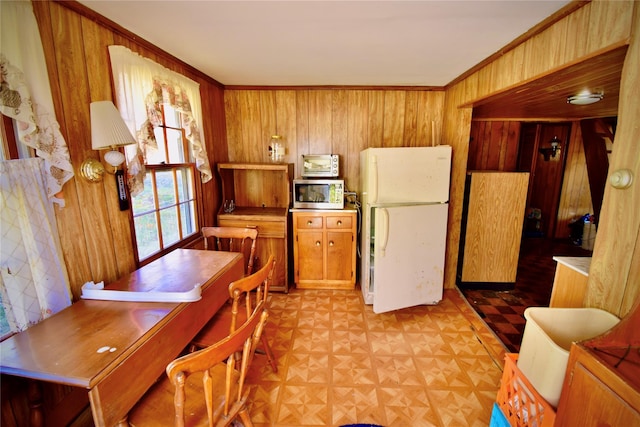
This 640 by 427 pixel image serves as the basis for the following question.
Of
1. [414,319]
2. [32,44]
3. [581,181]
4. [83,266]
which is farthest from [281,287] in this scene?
[581,181]

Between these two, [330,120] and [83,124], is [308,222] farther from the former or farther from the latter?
[83,124]

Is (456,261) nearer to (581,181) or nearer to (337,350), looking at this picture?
(337,350)

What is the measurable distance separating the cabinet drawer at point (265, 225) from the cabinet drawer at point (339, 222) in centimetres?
48

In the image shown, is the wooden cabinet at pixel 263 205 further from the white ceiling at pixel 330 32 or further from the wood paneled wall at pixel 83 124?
the wood paneled wall at pixel 83 124

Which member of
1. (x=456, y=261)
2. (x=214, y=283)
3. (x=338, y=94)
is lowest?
(x=456, y=261)

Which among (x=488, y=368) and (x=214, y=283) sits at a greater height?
(x=214, y=283)

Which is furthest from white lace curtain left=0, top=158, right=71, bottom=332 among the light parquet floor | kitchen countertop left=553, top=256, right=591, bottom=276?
kitchen countertop left=553, top=256, right=591, bottom=276

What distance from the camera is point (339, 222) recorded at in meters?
2.93

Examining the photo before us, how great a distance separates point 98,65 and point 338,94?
2.22 m

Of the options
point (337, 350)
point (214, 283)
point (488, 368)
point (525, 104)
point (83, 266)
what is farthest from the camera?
point (525, 104)

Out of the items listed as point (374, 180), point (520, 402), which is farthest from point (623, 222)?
point (374, 180)

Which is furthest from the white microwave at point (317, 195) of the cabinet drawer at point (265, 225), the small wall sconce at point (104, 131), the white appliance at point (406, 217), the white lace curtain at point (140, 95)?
the small wall sconce at point (104, 131)

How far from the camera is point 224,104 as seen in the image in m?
3.17

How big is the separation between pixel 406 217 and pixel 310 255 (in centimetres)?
113
